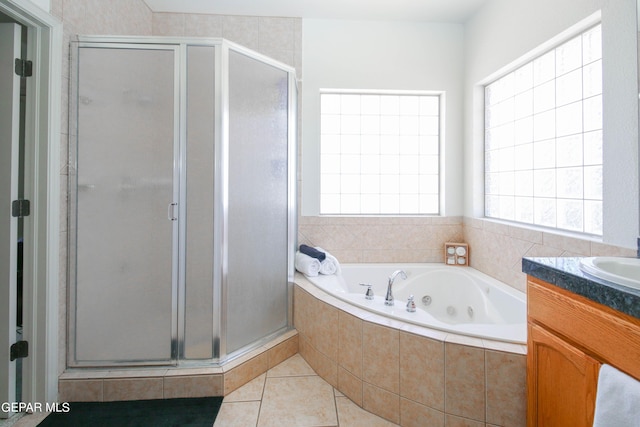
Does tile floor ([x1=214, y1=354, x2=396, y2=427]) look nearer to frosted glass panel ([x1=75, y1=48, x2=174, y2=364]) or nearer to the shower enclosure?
the shower enclosure

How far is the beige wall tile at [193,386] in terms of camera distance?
1.87 meters

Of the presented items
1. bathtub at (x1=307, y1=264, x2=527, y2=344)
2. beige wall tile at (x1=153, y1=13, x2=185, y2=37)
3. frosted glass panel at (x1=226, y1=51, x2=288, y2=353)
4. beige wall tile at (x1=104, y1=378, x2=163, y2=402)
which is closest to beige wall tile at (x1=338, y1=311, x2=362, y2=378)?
bathtub at (x1=307, y1=264, x2=527, y2=344)

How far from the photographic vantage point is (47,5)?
171cm

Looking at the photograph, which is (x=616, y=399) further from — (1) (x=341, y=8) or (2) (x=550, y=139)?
(1) (x=341, y=8)

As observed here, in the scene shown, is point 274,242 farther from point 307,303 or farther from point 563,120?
point 563,120

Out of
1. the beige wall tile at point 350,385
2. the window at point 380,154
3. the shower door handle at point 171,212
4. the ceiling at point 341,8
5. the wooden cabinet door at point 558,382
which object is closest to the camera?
the wooden cabinet door at point 558,382

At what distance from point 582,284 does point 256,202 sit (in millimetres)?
1669

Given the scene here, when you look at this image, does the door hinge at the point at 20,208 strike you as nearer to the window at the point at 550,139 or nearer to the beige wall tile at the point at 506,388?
the beige wall tile at the point at 506,388

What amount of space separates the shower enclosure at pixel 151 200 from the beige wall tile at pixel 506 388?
54.8 inches

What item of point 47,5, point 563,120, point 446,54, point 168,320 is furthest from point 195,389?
point 446,54

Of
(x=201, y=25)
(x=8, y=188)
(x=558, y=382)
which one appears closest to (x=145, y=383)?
(x=8, y=188)

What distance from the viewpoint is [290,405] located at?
1.80m

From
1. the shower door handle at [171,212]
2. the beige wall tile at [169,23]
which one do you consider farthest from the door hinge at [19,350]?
the beige wall tile at [169,23]

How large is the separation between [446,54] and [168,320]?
9.94 ft
